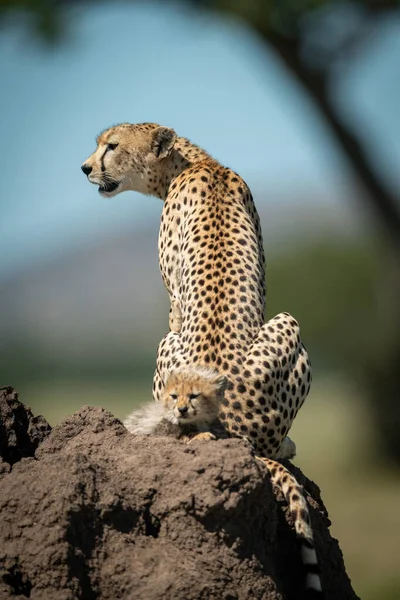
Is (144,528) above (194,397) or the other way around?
the other way around

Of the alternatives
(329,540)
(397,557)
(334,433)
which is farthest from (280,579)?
(334,433)

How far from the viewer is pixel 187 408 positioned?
3.75 metres

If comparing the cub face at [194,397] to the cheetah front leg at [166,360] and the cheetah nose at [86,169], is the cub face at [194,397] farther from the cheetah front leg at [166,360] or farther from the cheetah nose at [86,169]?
the cheetah nose at [86,169]

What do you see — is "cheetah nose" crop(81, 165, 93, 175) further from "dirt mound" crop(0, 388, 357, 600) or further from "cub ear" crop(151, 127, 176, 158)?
"dirt mound" crop(0, 388, 357, 600)

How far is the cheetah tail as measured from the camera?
3562mm

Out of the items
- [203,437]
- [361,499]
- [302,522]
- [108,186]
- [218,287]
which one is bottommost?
[302,522]

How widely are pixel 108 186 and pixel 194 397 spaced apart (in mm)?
1582

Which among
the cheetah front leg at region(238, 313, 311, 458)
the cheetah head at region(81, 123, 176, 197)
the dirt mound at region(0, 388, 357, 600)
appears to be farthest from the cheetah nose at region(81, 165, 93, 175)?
the dirt mound at region(0, 388, 357, 600)

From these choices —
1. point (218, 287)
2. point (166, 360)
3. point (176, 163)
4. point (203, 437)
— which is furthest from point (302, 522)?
point (176, 163)

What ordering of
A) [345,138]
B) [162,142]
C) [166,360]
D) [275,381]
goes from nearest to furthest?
[275,381]
[166,360]
[162,142]
[345,138]

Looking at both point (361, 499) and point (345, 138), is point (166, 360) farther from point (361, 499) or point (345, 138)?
point (361, 499)

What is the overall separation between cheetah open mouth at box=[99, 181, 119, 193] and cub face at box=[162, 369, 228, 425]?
144cm

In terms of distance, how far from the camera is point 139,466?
3566 millimetres

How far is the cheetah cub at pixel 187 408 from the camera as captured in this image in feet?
12.4
